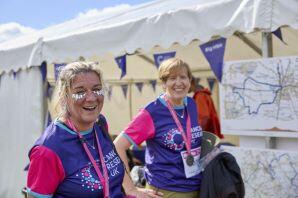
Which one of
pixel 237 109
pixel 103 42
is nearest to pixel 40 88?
pixel 103 42

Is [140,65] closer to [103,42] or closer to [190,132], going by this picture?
[103,42]

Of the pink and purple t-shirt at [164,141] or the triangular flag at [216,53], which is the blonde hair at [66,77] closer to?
the pink and purple t-shirt at [164,141]

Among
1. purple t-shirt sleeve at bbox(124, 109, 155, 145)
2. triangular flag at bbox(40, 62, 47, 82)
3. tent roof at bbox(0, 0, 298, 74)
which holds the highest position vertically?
tent roof at bbox(0, 0, 298, 74)

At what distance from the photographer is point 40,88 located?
4.71 m

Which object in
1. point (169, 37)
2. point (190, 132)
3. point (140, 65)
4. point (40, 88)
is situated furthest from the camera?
point (140, 65)

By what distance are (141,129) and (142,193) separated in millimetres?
349

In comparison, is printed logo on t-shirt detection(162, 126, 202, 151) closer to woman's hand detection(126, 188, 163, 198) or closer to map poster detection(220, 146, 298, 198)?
woman's hand detection(126, 188, 163, 198)

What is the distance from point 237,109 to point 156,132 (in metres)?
1.03

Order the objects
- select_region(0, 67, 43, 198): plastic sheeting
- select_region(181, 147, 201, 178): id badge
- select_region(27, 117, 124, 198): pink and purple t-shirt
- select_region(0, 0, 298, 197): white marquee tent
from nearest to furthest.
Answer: select_region(27, 117, 124, 198): pink and purple t-shirt
select_region(181, 147, 201, 178): id badge
select_region(0, 0, 298, 197): white marquee tent
select_region(0, 67, 43, 198): plastic sheeting

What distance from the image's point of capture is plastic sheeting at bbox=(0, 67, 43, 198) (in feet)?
15.6

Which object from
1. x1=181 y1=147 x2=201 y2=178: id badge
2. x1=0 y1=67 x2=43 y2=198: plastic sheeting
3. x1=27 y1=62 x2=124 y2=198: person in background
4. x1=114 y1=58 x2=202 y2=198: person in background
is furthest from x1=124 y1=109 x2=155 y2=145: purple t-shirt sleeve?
x1=0 y1=67 x2=43 y2=198: plastic sheeting

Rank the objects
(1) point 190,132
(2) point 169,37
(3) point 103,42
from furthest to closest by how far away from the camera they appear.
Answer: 1. (3) point 103,42
2. (2) point 169,37
3. (1) point 190,132

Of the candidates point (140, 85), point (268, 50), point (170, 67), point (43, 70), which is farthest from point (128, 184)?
point (140, 85)

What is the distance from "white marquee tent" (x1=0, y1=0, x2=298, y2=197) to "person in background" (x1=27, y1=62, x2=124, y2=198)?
4.69 ft
